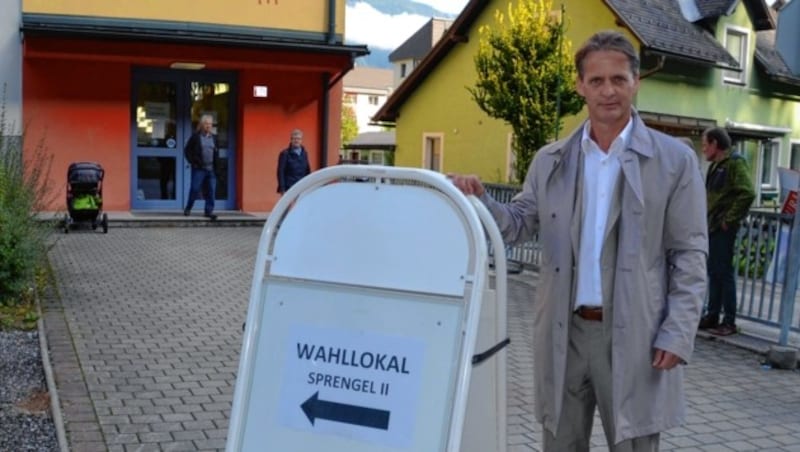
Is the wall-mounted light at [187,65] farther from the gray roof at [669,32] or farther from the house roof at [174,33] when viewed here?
the gray roof at [669,32]

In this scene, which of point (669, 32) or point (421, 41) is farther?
point (421, 41)

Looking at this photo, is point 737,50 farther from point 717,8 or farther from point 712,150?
point 712,150

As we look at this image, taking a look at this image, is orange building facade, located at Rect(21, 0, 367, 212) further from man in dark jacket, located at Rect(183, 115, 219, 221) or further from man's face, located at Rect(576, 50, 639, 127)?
man's face, located at Rect(576, 50, 639, 127)

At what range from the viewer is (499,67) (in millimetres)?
18047

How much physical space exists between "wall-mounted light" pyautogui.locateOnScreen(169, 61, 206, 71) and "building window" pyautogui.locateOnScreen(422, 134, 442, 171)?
41.6 ft

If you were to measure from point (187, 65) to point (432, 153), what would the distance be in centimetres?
1357

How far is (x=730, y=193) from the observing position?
789cm

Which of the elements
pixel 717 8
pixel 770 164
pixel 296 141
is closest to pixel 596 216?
pixel 296 141

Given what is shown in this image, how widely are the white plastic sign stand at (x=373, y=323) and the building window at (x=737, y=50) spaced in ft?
74.0

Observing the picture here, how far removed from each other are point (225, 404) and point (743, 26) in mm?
22339

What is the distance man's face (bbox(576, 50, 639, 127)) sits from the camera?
122 inches

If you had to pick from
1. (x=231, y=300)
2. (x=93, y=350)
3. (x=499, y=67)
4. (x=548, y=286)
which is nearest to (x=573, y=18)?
(x=499, y=67)

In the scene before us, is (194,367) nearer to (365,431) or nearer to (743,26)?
(365,431)

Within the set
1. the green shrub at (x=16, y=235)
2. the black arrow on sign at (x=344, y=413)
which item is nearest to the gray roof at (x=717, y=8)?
the green shrub at (x=16, y=235)
